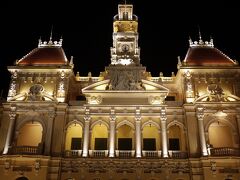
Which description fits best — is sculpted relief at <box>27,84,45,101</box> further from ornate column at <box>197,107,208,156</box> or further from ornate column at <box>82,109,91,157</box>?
ornate column at <box>197,107,208,156</box>

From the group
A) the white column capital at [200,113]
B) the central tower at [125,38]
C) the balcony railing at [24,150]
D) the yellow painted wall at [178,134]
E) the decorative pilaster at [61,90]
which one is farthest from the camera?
the central tower at [125,38]

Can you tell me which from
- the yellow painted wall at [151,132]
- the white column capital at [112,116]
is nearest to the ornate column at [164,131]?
the yellow painted wall at [151,132]

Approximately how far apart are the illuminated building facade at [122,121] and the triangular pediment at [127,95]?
0.11 m

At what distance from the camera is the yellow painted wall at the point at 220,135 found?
124 ft

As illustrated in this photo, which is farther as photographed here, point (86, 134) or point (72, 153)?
point (86, 134)

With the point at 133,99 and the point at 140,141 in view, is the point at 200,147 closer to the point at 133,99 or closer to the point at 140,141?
the point at 140,141

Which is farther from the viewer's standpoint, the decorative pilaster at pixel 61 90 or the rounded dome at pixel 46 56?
the rounded dome at pixel 46 56

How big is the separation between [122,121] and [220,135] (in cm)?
1135

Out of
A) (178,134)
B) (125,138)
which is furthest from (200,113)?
(125,138)

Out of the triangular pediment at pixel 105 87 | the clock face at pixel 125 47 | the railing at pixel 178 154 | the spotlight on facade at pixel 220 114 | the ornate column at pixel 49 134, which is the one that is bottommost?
the railing at pixel 178 154

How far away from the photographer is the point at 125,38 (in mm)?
44625

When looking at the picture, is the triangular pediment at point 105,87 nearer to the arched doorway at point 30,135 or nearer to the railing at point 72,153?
the arched doorway at point 30,135

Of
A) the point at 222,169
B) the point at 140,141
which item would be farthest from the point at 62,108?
the point at 222,169

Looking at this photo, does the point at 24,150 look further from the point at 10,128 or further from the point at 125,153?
→ the point at 125,153
